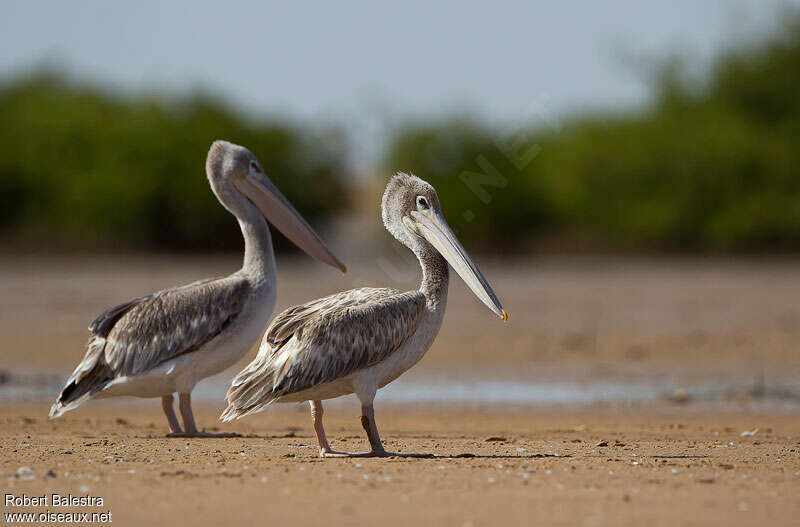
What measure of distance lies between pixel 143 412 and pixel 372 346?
4.84 meters

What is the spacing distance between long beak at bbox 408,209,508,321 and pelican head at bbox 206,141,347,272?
5.22 ft

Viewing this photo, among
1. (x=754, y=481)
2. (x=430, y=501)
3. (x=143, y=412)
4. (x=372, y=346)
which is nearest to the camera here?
(x=430, y=501)

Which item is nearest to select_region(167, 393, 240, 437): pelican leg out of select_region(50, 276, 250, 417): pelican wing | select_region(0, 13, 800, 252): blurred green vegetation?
select_region(50, 276, 250, 417): pelican wing

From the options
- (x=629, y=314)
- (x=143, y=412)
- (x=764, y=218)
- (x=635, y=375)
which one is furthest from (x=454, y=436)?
(x=764, y=218)

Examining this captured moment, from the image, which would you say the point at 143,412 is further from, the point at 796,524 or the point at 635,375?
the point at 796,524

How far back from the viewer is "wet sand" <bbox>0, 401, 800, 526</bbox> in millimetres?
5363

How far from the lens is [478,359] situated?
1490 cm

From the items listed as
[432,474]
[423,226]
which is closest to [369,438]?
[432,474]

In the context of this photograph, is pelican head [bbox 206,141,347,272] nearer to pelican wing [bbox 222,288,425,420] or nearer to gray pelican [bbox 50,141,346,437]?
gray pelican [bbox 50,141,346,437]

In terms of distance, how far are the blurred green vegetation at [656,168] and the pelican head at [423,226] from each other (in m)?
19.3

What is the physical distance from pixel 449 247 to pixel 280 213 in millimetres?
2101

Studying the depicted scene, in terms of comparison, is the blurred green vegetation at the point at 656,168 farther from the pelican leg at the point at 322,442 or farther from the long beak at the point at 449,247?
the pelican leg at the point at 322,442

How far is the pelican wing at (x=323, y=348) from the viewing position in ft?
22.9

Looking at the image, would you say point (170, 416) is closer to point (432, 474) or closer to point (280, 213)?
point (280, 213)
